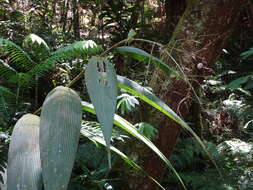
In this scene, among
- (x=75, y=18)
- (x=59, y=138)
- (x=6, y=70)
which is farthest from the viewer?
(x=75, y=18)

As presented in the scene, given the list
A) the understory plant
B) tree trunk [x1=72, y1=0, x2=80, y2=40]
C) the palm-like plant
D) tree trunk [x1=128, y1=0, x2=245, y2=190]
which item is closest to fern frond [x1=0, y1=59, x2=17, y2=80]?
the palm-like plant

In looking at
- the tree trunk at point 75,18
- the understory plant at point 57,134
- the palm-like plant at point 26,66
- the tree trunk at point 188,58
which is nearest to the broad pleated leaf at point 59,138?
the understory plant at point 57,134

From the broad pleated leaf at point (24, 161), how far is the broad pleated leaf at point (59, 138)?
65mm

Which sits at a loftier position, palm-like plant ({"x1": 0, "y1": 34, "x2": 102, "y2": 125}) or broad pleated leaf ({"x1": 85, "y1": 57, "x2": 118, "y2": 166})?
broad pleated leaf ({"x1": 85, "y1": 57, "x2": 118, "y2": 166})

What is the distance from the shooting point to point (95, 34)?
5082mm

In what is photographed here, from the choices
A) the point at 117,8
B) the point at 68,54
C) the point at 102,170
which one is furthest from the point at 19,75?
the point at 117,8

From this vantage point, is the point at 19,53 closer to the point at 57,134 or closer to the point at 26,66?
the point at 26,66

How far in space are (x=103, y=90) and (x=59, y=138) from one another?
0.13 m

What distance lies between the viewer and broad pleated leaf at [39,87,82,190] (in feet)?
1.65

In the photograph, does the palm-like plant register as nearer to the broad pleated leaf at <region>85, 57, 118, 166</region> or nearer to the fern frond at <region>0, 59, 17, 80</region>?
the fern frond at <region>0, 59, 17, 80</region>

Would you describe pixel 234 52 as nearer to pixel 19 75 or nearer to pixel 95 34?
pixel 95 34

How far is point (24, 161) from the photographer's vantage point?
597mm

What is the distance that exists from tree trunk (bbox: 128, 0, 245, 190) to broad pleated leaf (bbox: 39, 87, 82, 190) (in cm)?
125

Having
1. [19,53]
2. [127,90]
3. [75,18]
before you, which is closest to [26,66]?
[19,53]
